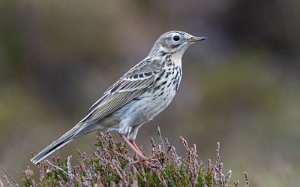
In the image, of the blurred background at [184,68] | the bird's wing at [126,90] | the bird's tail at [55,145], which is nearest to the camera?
the bird's tail at [55,145]

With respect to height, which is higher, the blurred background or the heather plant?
the blurred background

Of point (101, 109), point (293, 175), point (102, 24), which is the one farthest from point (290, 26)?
point (101, 109)

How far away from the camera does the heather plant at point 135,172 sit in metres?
5.53

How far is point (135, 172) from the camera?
5.59 metres

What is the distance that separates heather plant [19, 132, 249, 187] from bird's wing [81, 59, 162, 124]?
5.05 feet

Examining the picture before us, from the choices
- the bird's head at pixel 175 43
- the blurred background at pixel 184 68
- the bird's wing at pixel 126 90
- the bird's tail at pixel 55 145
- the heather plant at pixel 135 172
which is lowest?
the heather plant at pixel 135 172

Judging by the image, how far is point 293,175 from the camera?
9.62 metres

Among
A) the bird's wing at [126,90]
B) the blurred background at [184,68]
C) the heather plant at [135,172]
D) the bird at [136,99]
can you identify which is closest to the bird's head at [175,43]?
the bird at [136,99]

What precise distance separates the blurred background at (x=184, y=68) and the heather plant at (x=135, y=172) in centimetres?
757

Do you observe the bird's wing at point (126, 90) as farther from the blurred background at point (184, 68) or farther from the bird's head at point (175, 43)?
the blurred background at point (184, 68)

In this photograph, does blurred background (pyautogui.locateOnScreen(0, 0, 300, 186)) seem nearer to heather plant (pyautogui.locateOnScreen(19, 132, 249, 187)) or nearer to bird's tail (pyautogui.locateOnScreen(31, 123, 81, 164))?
bird's tail (pyautogui.locateOnScreen(31, 123, 81, 164))

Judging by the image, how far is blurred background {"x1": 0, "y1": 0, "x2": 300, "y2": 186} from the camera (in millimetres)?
15102

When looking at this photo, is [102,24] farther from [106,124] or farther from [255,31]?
[106,124]

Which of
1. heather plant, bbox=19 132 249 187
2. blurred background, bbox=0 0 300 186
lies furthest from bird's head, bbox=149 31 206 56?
blurred background, bbox=0 0 300 186
